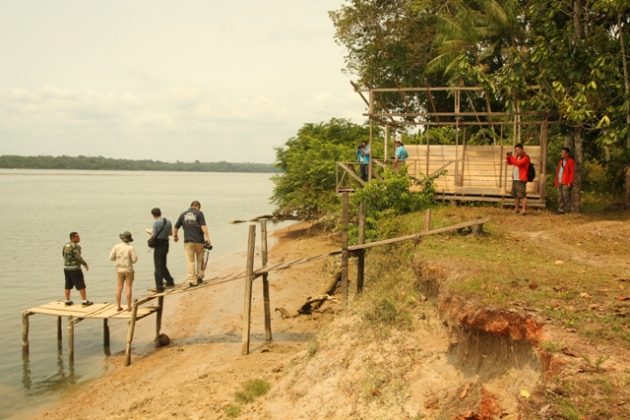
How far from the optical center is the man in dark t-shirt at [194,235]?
1329cm

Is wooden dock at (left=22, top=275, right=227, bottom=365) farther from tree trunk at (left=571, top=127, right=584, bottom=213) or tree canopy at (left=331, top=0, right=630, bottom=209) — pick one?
tree trunk at (left=571, top=127, right=584, bottom=213)

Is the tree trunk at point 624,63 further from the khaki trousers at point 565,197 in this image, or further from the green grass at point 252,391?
the green grass at point 252,391

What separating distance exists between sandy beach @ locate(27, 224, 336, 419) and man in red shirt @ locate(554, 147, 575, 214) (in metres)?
7.81

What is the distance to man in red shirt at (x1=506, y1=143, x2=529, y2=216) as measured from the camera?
1628 cm

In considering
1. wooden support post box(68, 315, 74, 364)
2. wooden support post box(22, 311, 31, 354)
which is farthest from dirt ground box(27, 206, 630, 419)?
wooden support post box(22, 311, 31, 354)

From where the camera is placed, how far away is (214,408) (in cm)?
955

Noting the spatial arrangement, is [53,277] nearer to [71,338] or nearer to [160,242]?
[71,338]

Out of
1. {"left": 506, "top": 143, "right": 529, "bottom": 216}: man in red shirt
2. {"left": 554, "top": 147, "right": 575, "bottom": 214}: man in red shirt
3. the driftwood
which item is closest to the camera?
the driftwood

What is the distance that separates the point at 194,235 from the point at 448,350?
717cm

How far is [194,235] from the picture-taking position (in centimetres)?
1334

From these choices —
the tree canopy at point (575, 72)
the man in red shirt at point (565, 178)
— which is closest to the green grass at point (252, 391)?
the tree canopy at point (575, 72)

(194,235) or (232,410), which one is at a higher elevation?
(194,235)

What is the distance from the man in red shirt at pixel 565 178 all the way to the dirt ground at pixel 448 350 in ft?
3.72

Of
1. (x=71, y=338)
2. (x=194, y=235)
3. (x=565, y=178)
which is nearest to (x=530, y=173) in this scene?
(x=565, y=178)
